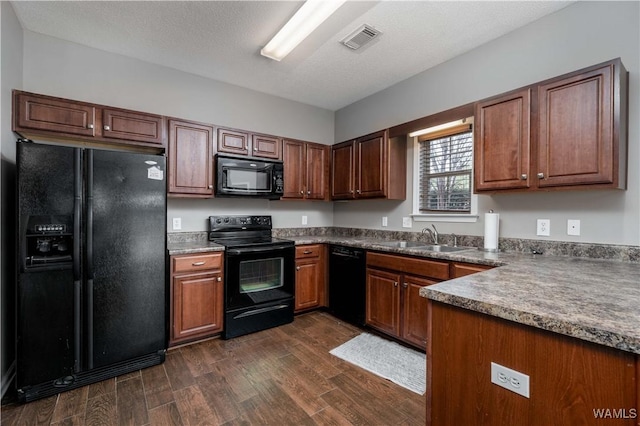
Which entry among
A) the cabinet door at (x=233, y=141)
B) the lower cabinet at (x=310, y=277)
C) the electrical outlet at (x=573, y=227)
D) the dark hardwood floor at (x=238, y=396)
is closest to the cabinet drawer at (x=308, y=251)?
the lower cabinet at (x=310, y=277)

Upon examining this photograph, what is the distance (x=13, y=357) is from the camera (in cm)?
215

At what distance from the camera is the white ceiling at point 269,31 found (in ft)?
7.01

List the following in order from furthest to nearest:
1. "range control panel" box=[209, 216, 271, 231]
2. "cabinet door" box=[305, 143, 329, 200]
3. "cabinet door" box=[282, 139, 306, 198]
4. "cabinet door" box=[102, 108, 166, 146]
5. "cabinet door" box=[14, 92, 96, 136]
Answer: "cabinet door" box=[305, 143, 329, 200] < "cabinet door" box=[282, 139, 306, 198] < "range control panel" box=[209, 216, 271, 231] < "cabinet door" box=[102, 108, 166, 146] < "cabinet door" box=[14, 92, 96, 136]

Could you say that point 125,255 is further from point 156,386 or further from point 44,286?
point 156,386

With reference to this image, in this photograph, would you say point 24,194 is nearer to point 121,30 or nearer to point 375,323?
point 121,30

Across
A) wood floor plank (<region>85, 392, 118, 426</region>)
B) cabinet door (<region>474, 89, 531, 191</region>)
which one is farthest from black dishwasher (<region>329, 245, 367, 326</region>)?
wood floor plank (<region>85, 392, 118, 426</region>)

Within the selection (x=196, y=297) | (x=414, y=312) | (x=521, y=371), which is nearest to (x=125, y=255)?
(x=196, y=297)

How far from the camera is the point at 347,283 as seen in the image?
10.6ft

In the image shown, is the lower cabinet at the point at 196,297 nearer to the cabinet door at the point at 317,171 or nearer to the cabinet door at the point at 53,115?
the cabinet door at the point at 53,115

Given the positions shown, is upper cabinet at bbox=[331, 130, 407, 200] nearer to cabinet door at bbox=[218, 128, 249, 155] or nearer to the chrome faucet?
the chrome faucet

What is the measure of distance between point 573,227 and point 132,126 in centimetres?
372

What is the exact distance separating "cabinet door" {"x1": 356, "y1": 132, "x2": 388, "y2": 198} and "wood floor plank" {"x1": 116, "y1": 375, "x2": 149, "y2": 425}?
2.75m

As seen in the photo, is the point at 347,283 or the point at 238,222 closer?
the point at 347,283

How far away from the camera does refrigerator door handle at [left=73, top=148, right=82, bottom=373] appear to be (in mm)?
2055
